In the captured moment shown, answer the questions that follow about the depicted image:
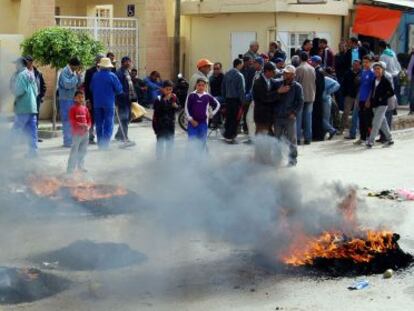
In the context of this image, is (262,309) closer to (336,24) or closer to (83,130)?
(83,130)

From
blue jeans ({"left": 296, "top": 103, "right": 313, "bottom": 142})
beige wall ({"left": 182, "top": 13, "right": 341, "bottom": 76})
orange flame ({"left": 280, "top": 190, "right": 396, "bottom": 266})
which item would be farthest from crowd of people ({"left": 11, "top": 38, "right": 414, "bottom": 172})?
orange flame ({"left": 280, "top": 190, "right": 396, "bottom": 266})

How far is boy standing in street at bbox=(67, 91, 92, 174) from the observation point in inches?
454

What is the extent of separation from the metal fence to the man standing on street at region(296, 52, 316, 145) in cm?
598

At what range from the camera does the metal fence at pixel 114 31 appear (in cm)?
1930

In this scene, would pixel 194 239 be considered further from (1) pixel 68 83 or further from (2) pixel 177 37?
(2) pixel 177 37

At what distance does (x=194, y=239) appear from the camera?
830 cm

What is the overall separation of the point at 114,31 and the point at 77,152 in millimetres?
9076

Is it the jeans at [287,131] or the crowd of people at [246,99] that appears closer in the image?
the crowd of people at [246,99]

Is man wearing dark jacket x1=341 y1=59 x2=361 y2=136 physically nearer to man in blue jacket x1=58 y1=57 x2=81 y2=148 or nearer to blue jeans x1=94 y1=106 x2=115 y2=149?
blue jeans x1=94 y1=106 x2=115 y2=149

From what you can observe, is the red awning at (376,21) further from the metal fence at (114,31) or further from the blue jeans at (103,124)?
the blue jeans at (103,124)

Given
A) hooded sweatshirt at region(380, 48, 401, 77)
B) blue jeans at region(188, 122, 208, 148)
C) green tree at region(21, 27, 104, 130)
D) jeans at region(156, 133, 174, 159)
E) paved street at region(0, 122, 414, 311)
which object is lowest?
paved street at region(0, 122, 414, 311)

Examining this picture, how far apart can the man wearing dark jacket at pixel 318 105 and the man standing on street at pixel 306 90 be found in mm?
451

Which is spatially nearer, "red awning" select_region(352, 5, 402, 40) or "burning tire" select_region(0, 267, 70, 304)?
"burning tire" select_region(0, 267, 70, 304)

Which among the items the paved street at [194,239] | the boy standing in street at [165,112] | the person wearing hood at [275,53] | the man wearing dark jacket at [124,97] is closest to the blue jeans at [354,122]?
the person wearing hood at [275,53]
